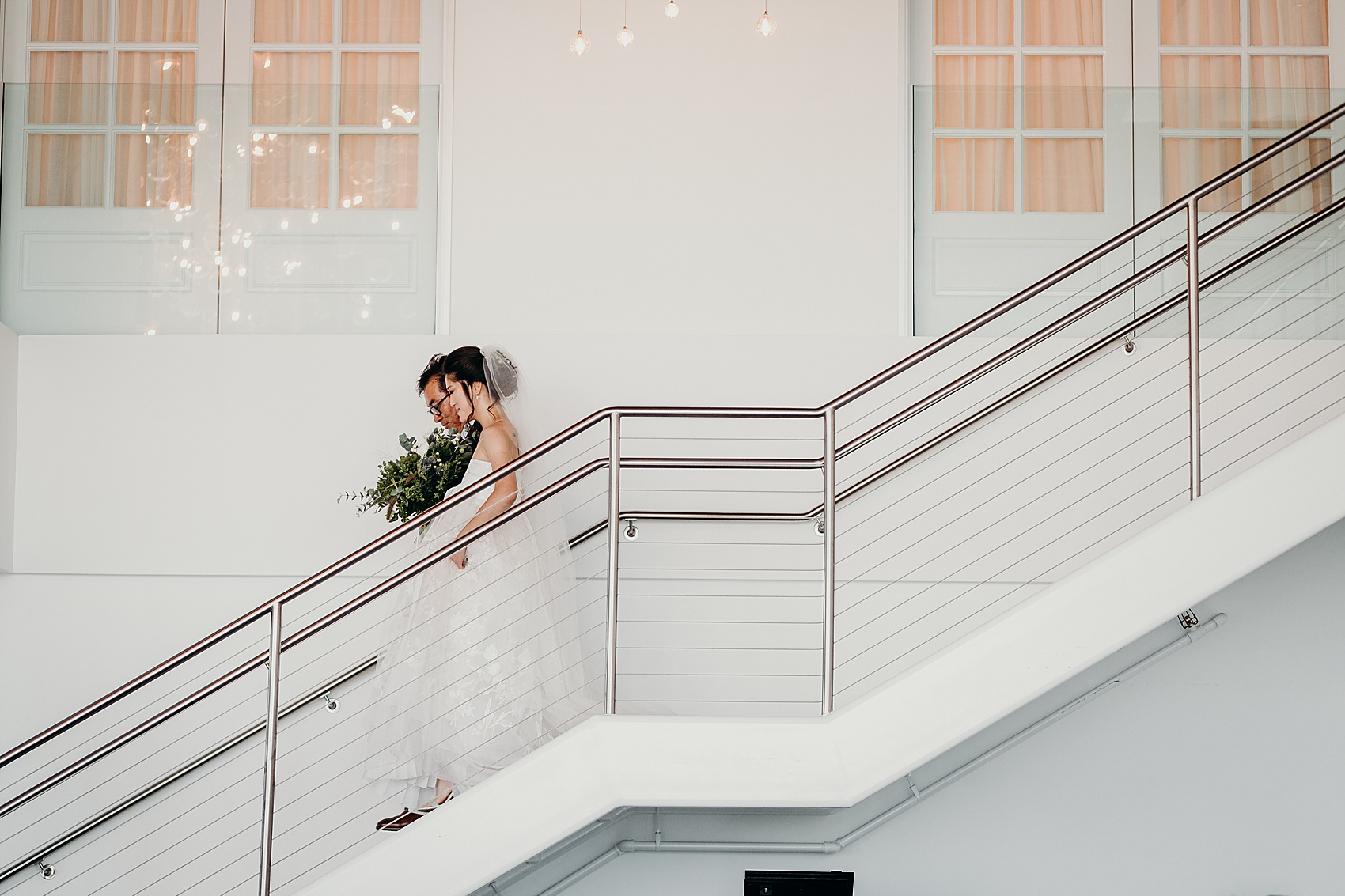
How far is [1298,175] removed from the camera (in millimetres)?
4957

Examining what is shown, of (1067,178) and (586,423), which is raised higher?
(1067,178)

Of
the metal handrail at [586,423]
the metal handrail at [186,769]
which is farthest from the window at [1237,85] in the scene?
the metal handrail at [186,769]

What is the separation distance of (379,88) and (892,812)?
3.76 m

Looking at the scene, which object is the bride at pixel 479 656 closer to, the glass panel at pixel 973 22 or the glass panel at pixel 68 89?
the glass panel at pixel 68 89

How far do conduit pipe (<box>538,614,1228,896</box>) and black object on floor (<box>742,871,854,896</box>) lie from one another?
1.45ft

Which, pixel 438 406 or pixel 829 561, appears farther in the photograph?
pixel 438 406

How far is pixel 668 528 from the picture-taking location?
4840 mm

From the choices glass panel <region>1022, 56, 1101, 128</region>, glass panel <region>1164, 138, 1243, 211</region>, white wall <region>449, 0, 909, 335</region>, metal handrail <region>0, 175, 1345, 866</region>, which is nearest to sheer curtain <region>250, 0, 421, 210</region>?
white wall <region>449, 0, 909, 335</region>

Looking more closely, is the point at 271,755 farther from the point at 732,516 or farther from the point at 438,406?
the point at 732,516

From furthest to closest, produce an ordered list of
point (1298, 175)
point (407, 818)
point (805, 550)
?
1. point (1298, 175)
2. point (805, 550)
3. point (407, 818)

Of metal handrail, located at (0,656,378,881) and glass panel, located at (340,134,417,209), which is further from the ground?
glass panel, located at (340,134,417,209)

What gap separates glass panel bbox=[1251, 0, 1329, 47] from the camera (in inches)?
200

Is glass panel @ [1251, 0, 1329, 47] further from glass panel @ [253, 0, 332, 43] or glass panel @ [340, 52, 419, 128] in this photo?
glass panel @ [253, 0, 332, 43]

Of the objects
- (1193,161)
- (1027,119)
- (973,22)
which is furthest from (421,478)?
(1193,161)
